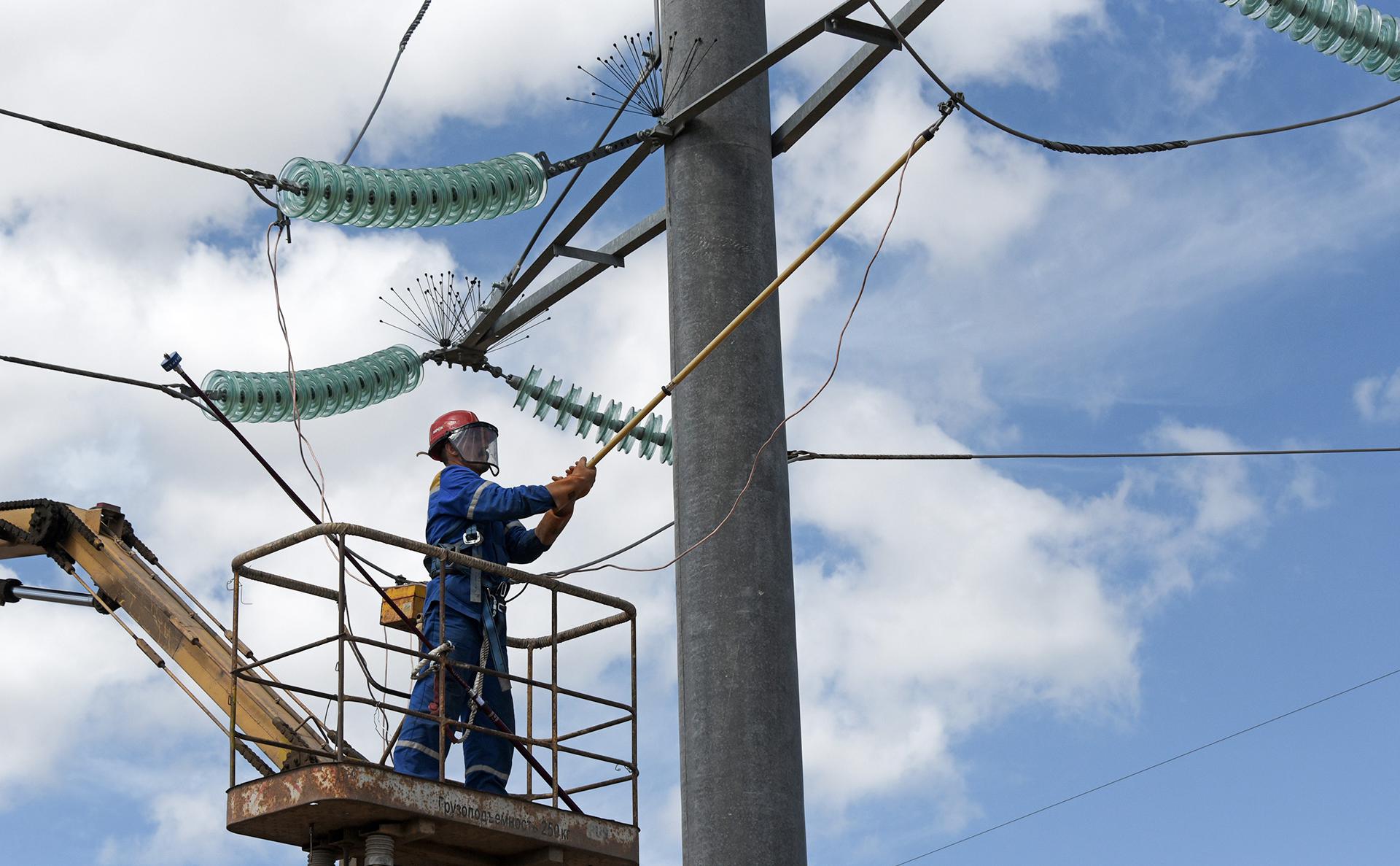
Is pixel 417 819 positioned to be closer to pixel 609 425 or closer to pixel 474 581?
pixel 474 581

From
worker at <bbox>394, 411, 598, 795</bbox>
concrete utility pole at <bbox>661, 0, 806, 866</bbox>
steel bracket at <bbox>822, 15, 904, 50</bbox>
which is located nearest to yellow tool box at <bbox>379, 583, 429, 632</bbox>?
worker at <bbox>394, 411, 598, 795</bbox>

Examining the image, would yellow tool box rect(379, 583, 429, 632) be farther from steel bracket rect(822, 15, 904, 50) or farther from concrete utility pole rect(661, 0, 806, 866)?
steel bracket rect(822, 15, 904, 50)

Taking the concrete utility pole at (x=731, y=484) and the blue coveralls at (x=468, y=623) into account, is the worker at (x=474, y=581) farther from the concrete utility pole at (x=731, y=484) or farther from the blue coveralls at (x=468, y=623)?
the concrete utility pole at (x=731, y=484)

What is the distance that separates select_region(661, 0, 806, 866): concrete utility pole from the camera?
1015cm

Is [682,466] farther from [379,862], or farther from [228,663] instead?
[228,663]

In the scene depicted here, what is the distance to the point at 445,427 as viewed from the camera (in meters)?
10.6

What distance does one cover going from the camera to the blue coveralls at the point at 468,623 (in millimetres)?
9383

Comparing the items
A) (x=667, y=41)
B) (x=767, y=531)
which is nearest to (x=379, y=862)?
(x=767, y=531)

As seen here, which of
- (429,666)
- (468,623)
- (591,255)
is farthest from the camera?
(591,255)

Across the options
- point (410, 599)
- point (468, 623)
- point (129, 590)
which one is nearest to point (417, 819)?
point (468, 623)

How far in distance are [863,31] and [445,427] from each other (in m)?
3.33

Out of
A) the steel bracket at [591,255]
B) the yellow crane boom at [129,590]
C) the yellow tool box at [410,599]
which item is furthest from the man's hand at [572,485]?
the yellow crane boom at [129,590]

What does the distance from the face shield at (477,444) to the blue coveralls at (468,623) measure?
9.9 inches

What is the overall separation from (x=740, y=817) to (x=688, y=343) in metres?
2.79
